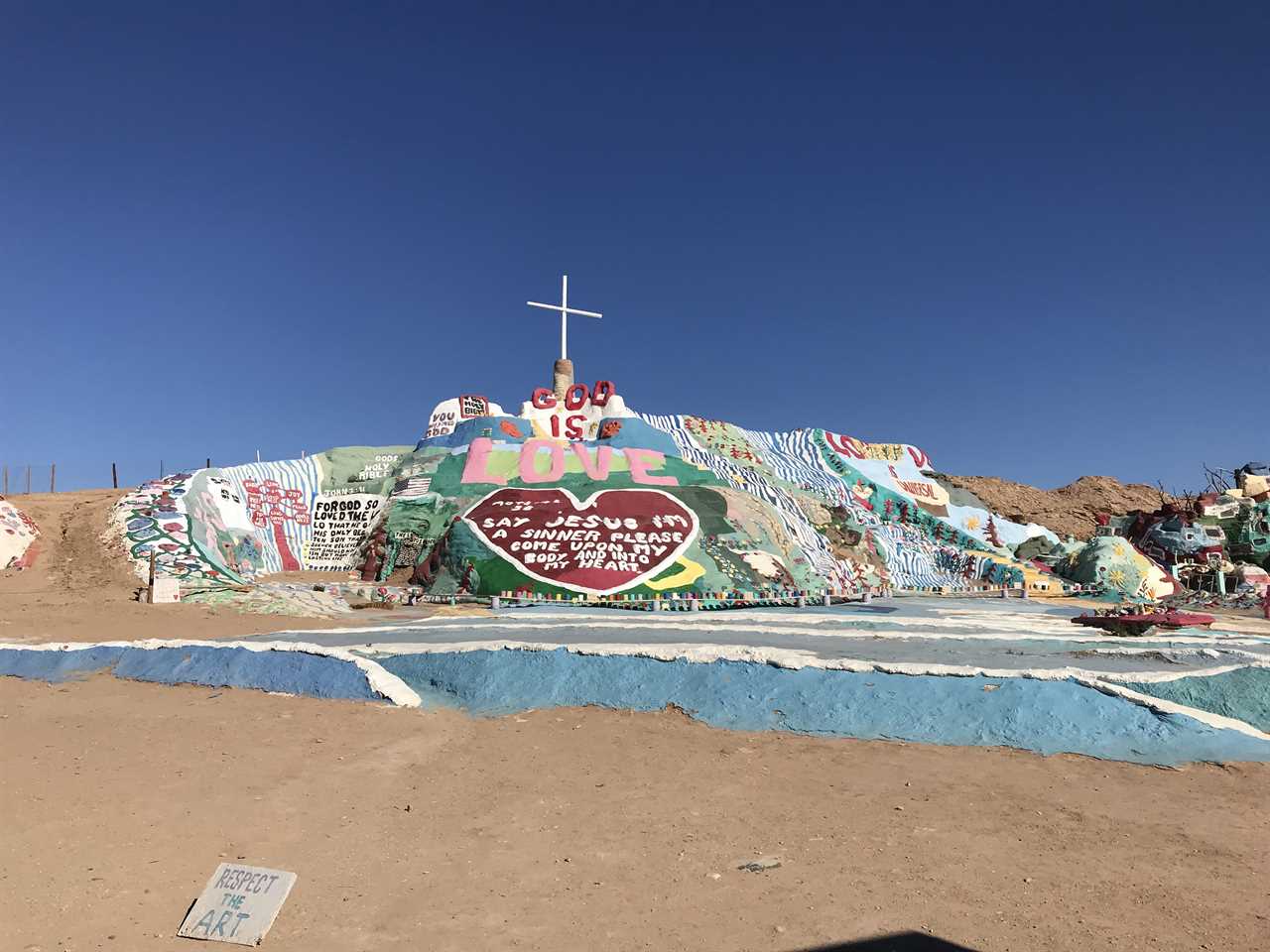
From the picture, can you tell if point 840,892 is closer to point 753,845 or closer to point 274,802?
point 753,845

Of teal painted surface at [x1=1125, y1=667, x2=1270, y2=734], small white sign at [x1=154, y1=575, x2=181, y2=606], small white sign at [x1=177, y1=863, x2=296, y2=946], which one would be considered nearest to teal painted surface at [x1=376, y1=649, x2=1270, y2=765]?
teal painted surface at [x1=1125, y1=667, x2=1270, y2=734]

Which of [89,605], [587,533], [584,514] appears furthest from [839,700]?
[89,605]

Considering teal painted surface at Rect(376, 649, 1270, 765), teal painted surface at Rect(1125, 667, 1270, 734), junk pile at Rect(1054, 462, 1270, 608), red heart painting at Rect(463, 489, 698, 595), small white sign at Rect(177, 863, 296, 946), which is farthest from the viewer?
junk pile at Rect(1054, 462, 1270, 608)

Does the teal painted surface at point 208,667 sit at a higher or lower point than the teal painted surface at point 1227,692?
lower

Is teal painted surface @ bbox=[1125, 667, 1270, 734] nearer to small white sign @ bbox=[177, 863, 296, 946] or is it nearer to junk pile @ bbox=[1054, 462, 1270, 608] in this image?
small white sign @ bbox=[177, 863, 296, 946]

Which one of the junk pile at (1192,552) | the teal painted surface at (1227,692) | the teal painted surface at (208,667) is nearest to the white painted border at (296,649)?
the teal painted surface at (208,667)

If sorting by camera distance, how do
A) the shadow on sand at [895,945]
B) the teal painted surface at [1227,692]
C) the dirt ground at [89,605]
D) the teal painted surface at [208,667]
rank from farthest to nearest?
the dirt ground at [89,605] < the teal painted surface at [208,667] < the teal painted surface at [1227,692] < the shadow on sand at [895,945]

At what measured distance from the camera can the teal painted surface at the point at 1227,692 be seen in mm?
7914

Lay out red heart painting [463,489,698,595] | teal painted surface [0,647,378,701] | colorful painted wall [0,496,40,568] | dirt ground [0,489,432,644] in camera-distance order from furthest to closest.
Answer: red heart painting [463,489,698,595], colorful painted wall [0,496,40,568], dirt ground [0,489,432,644], teal painted surface [0,647,378,701]

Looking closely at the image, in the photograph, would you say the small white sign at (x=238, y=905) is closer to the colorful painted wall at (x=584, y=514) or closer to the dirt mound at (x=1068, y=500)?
the colorful painted wall at (x=584, y=514)

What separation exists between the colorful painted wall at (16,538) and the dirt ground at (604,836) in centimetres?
1168

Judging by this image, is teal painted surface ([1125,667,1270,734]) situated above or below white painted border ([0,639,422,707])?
above

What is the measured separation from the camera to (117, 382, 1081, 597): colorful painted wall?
1950cm

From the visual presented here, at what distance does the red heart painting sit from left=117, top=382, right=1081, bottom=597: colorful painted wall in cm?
5
